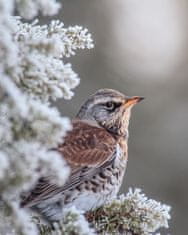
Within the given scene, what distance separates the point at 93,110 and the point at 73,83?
3127mm

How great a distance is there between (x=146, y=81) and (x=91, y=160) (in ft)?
32.2

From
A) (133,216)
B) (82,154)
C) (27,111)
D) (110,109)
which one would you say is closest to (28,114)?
(27,111)

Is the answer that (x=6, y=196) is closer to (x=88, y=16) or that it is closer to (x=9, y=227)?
(x=9, y=227)

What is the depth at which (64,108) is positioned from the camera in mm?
13008

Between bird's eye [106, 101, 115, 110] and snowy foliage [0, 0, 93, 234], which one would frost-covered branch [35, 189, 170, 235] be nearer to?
snowy foliage [0, 0, 93, 234]

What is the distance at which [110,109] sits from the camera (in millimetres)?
6762

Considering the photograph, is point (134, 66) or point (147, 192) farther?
point (134, 66)

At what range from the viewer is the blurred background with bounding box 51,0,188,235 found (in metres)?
12.6

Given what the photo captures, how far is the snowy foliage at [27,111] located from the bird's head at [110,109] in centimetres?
300

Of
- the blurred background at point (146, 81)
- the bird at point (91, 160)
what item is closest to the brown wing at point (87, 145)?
the bird at point (91, 160)

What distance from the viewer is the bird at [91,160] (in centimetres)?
530

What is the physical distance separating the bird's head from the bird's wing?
21 centimetres

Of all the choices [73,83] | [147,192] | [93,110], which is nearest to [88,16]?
[147,192]

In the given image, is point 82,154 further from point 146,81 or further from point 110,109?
point 146,81
